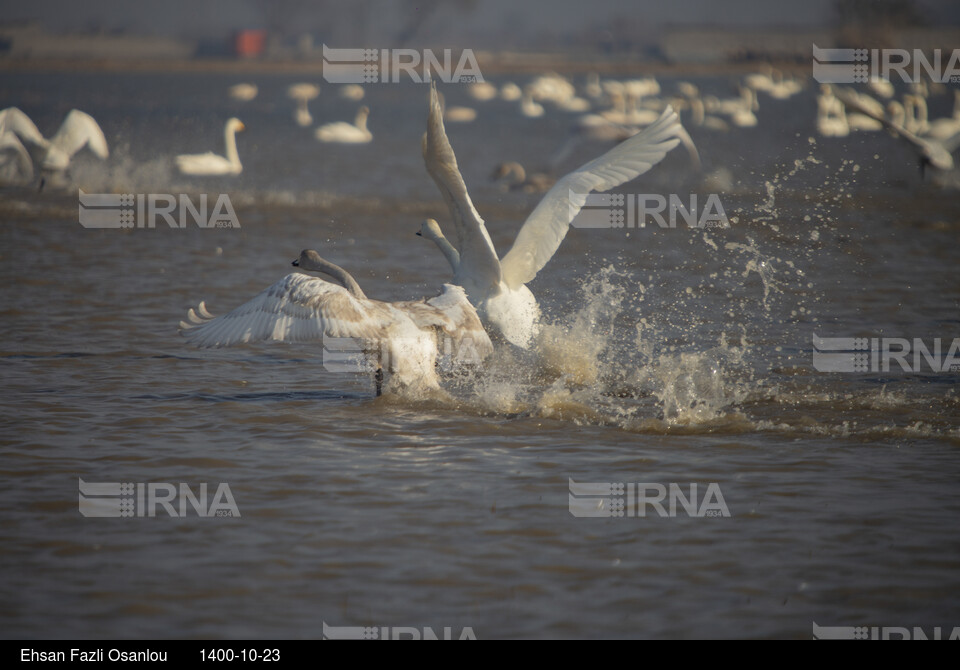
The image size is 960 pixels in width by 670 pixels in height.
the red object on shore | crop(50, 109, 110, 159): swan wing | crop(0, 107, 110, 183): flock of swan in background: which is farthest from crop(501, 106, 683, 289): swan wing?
the red object on shore

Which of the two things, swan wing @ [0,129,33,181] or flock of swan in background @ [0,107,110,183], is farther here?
flock of swan in background @ [0,107,110,183]

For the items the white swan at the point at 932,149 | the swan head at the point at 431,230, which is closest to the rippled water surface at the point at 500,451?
the swan head at the point at 431,230

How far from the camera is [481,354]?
7.79m

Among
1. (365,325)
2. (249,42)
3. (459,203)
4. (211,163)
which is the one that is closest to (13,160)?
(211,163)

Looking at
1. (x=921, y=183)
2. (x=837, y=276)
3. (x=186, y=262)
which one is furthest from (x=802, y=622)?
(x=921, y=183)

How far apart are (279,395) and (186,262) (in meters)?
5.77

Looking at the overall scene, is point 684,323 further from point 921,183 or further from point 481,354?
point 921,183

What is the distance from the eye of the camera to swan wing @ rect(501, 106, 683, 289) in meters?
8.85

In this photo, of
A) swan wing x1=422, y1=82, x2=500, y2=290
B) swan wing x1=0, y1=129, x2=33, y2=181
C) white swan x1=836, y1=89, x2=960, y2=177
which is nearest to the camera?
swan wing x1=422, y1=82, x2=500, y2=290

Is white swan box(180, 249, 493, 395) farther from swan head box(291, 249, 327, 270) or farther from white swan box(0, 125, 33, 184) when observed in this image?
white swan box(0, 125, 33, 184)

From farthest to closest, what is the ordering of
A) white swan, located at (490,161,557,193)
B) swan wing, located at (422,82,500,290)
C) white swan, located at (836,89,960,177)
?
white swan, located at (490,161,557,193) → white swan, located at (836,89,960,177) → swan wing, located at (422,82,500,290)

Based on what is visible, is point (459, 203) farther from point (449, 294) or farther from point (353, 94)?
point (353, 94)

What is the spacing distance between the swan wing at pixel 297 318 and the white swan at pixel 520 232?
1.26m

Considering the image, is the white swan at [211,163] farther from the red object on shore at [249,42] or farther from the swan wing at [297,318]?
the red object on shore at [249,42]
